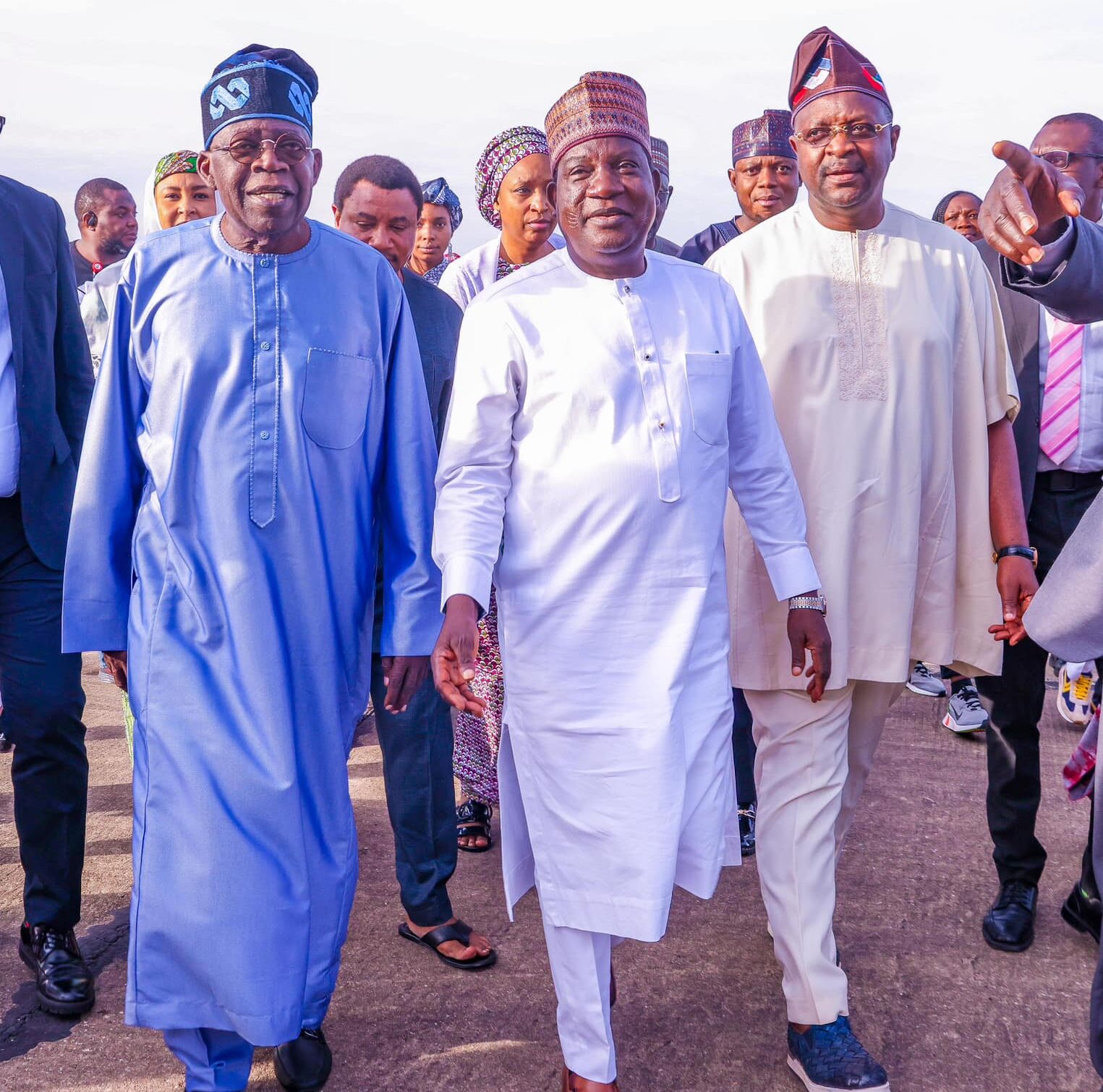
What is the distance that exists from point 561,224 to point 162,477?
108 centimetres

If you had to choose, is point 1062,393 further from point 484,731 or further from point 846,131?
point 484,731

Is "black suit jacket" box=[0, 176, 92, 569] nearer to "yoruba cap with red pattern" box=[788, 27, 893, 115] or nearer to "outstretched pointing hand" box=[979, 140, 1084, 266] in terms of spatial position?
"yoruba cap with red pattern" box=[788, 27, 893, 115]

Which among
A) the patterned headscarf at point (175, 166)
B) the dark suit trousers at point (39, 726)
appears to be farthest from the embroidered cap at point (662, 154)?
the dark suit trousers at point (39, 726)

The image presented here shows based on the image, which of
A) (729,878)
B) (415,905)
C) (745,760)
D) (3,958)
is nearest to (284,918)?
(415,905)

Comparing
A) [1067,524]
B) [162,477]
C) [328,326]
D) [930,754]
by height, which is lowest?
[930,754]

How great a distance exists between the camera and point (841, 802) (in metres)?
3.46

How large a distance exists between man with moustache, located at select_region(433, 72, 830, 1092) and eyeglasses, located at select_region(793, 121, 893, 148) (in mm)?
531

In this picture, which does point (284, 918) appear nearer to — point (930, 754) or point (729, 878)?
point (729, 878)

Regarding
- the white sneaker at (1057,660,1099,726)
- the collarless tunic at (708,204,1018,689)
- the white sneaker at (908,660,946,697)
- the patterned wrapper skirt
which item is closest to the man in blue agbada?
the collarless tunic at (708,204,1018,689)

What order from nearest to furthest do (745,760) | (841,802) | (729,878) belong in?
(841,802), (729,878), (745,760)

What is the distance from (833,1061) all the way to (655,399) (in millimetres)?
1579

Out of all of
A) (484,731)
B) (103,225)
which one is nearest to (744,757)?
(484,731)

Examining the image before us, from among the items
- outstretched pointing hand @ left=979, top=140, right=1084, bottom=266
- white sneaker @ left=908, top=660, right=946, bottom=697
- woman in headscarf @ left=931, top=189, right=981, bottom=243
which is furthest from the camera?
woman in headscarf @ left=931, top=189, right=981, bottom=243

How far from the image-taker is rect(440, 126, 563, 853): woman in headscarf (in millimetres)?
4523
